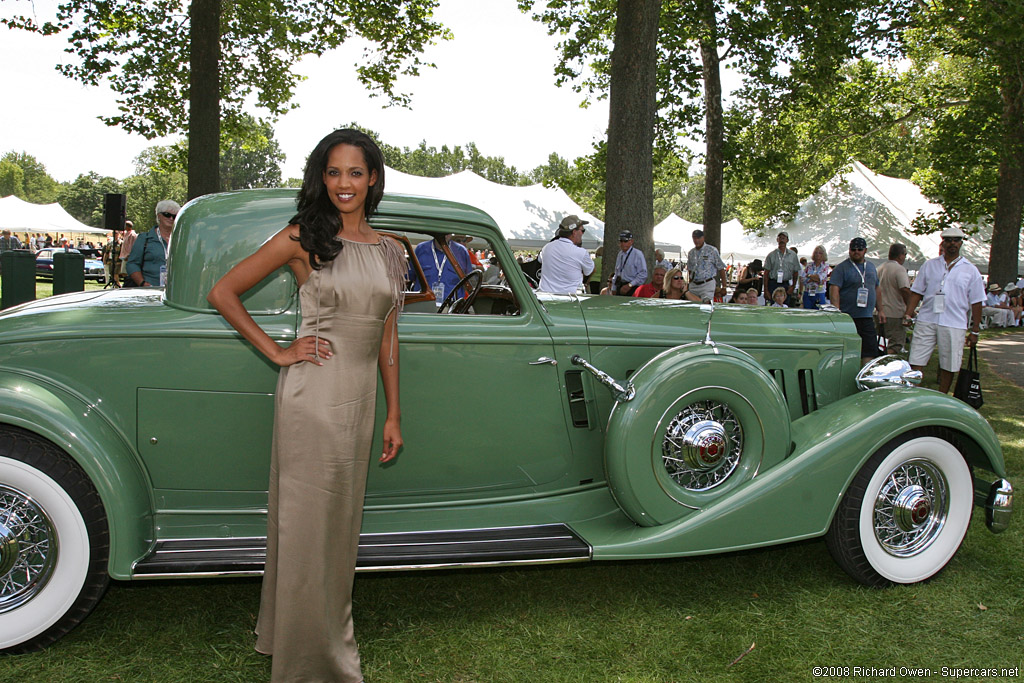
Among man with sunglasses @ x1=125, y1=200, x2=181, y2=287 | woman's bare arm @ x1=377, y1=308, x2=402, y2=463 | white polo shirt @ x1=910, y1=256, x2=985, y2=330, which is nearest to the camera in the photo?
woman's bare arm @ x1=377, y1=308, x2=402, y2=463

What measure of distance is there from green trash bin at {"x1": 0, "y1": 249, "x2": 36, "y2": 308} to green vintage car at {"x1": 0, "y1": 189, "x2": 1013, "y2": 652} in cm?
656

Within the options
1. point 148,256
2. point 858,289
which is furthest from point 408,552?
point 858,289

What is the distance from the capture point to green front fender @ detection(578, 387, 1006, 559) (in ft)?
10.7

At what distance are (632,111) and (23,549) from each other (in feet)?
26.2

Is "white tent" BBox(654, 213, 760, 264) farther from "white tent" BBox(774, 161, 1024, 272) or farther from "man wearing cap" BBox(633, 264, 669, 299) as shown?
"man wearing cap" BBox(633, 264, 669, 299)

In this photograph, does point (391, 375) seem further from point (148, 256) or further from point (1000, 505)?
point (148, 256)

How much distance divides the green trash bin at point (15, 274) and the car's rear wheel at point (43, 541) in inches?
288

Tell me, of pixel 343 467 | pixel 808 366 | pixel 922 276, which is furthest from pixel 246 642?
pixel 922 276

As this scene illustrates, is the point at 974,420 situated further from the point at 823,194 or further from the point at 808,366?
the point at 823,194

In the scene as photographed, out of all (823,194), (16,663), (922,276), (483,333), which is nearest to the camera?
(16,663)

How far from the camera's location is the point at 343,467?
247cm

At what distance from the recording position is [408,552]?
120 inches

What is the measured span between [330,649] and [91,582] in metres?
1.11
